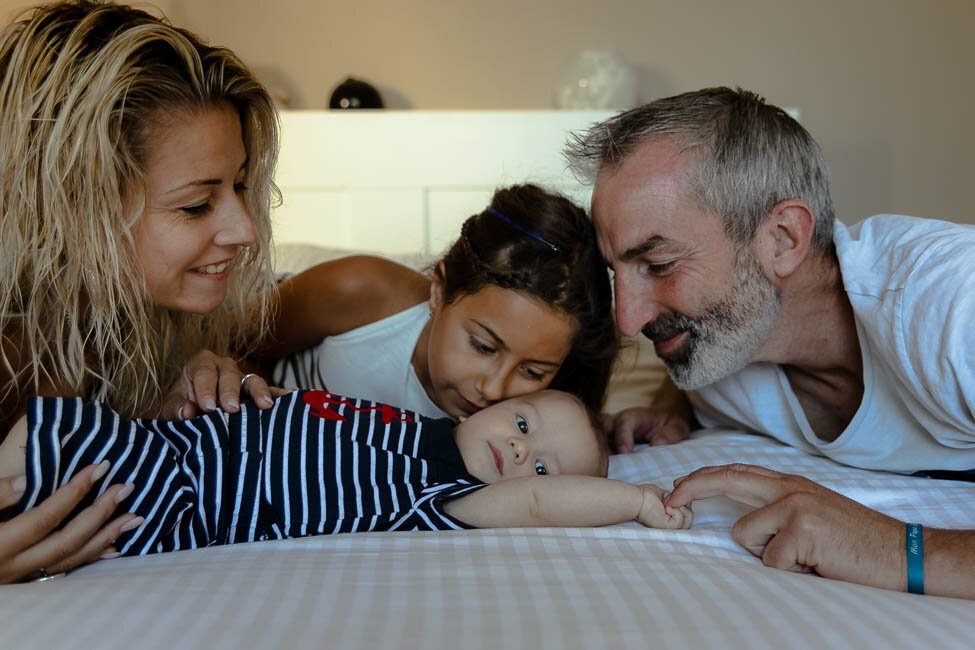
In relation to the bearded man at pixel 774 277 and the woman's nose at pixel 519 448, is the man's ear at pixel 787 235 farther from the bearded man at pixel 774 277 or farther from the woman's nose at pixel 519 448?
the woman's nose at pixel 519 448

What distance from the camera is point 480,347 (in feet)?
5.30

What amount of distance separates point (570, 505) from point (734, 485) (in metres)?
0.23

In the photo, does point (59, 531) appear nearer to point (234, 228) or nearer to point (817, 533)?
point (234, 228)

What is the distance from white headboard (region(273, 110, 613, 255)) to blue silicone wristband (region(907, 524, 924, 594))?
1993mm

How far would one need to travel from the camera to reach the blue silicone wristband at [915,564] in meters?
1.02

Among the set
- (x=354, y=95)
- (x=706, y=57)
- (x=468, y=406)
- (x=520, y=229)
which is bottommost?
(x=468, y=406)

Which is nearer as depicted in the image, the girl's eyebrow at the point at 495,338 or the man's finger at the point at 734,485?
the man's finger at the point at 734,485

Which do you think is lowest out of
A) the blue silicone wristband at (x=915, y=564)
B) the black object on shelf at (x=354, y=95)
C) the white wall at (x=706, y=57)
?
the blue silicone wristband at (x=915, y=564)

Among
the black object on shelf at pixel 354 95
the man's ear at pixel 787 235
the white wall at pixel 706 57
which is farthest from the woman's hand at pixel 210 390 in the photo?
the white wall at pixel 706 57

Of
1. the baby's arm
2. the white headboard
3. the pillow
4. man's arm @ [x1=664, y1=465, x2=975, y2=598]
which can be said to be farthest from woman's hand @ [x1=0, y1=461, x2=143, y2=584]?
the white headboard

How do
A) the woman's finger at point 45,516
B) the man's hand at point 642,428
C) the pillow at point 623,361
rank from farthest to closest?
the pillow at point 623,361 → the man's hand at point 642,428 → the woman's finger at point 45,516

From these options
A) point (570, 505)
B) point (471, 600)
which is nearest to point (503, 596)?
point (471, 600)

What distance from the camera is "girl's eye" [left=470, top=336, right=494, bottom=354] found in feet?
5.28

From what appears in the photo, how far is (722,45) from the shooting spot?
3.34 metres
